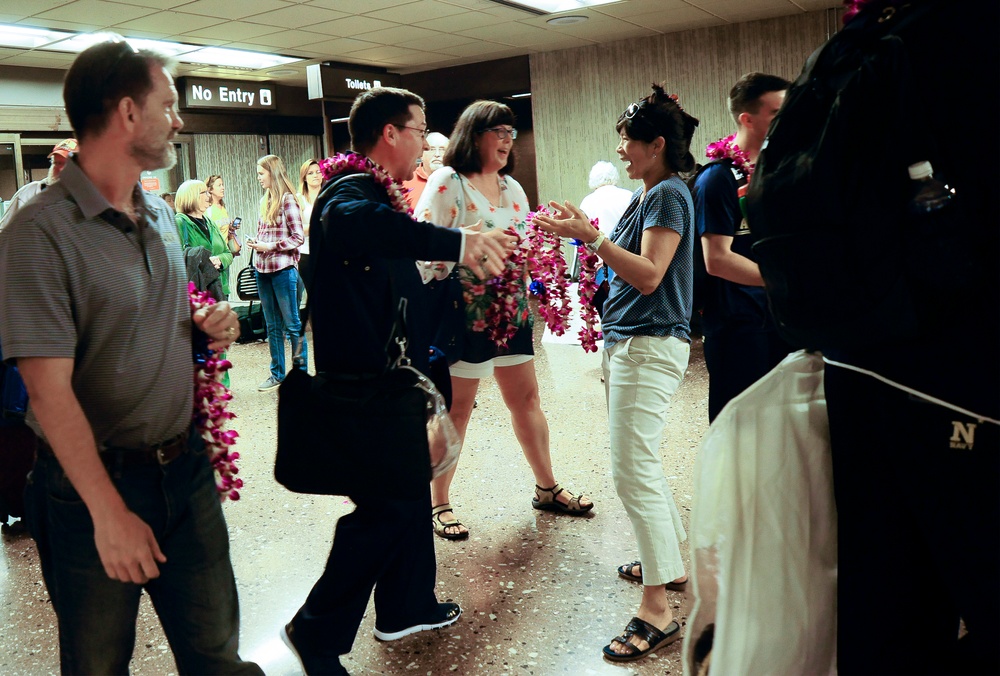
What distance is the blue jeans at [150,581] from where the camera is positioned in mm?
1518

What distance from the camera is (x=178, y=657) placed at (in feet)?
5.45

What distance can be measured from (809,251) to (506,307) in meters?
2.10

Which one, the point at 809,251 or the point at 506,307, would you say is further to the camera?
the point at 506,307

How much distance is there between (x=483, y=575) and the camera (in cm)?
300

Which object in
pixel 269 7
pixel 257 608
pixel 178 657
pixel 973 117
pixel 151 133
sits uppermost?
pixel 269 7

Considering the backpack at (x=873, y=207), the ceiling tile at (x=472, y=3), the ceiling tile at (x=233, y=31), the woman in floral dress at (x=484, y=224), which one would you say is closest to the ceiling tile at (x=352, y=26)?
the ceiling tile at (x=233, y=31)

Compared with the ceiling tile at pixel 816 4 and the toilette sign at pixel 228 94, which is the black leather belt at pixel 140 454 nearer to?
the toilette sign at pixel 228 94

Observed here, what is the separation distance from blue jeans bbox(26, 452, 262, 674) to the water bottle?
Answer: 137 centimetres

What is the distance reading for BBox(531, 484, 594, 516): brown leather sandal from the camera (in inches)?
139

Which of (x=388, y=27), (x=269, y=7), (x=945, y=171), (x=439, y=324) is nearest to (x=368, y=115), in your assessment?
(x=439, y=324)

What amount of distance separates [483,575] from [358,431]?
3.64 feet

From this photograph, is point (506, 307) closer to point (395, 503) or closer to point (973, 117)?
point (395, 503)

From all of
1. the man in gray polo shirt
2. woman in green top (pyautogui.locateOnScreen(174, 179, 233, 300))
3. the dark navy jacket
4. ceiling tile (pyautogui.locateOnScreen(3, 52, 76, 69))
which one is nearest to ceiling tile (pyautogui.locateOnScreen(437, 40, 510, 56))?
ceiling tile (pyautogui.locateOnScreen(3, 52, 76, 69))

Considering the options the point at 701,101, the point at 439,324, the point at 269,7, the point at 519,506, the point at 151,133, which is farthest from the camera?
the point at 701,101
